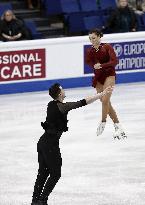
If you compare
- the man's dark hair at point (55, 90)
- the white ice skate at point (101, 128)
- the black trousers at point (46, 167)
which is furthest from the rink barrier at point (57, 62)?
the black trousers at point (46, 167)

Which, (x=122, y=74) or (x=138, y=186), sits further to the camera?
(x=122, y=74)

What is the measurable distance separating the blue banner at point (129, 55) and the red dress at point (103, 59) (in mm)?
4492

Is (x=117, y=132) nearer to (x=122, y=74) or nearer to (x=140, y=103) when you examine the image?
(x=140, y=103)

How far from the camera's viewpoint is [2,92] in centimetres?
1625

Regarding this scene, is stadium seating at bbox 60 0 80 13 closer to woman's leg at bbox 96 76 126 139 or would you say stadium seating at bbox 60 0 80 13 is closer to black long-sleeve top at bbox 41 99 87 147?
woman's leg at bbox 96 76 126 139

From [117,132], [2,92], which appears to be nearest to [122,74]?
[2,92]

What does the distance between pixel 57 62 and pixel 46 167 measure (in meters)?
8.00

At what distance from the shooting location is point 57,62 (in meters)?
16.6

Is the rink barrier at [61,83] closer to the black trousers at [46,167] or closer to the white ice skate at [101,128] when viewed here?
the white ice skate at [101,128]

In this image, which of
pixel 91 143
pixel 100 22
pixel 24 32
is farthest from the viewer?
pixel 100 22

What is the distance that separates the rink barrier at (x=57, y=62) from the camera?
52.7ft

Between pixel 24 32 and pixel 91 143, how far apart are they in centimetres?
562

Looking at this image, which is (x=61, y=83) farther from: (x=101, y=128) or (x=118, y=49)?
(x=101, y=128)

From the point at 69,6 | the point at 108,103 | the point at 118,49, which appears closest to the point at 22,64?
the point at 118,49
